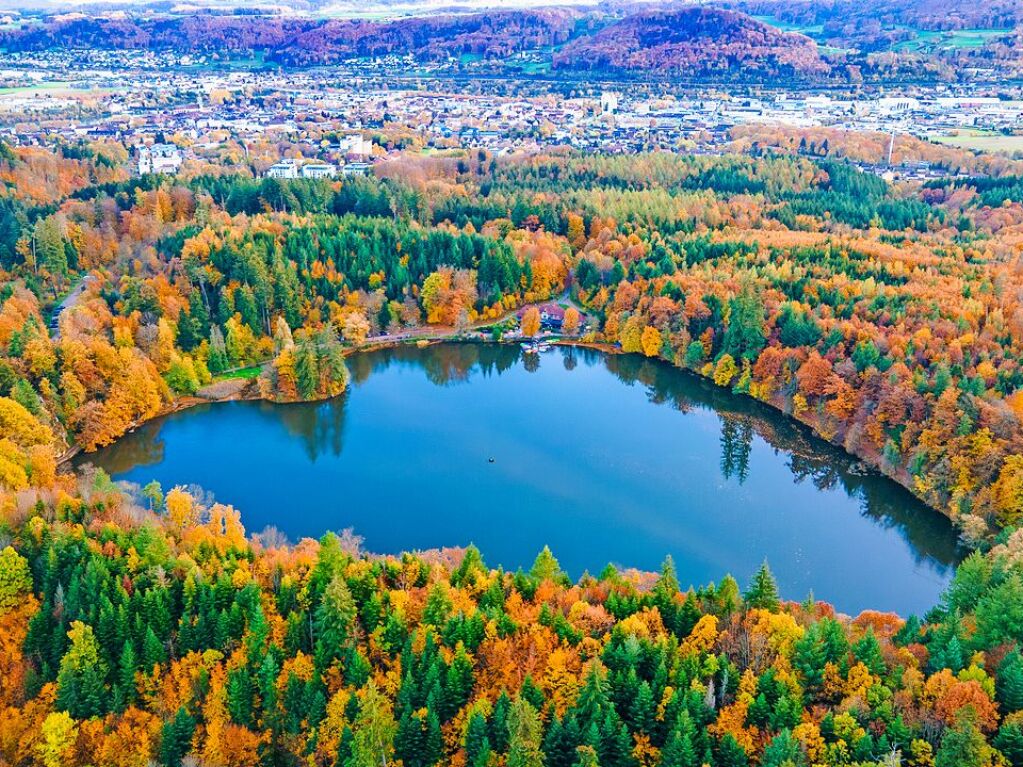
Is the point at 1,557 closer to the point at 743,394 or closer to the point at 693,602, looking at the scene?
the point at 693,602

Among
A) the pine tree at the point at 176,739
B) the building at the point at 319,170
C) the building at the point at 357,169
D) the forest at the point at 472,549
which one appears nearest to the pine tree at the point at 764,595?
the forest at the point at 472,549

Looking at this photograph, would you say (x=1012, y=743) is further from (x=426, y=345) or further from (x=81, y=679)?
(x=426, y=345)

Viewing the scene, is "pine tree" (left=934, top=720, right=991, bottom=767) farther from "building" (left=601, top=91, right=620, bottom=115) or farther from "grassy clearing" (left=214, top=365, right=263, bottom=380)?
"building" (left=601, top=91, right=620, bottom=115)

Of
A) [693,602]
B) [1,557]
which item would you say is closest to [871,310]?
Answer: [693,602]

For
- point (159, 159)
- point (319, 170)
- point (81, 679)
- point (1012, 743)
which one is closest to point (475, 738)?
point (81, 679)

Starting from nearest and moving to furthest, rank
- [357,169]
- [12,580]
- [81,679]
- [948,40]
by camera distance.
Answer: [81,679] < [12,580] < [357,169] < [948,40]

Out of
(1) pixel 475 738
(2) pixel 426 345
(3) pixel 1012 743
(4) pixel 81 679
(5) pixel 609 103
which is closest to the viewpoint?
(3) pixel 1012 743
